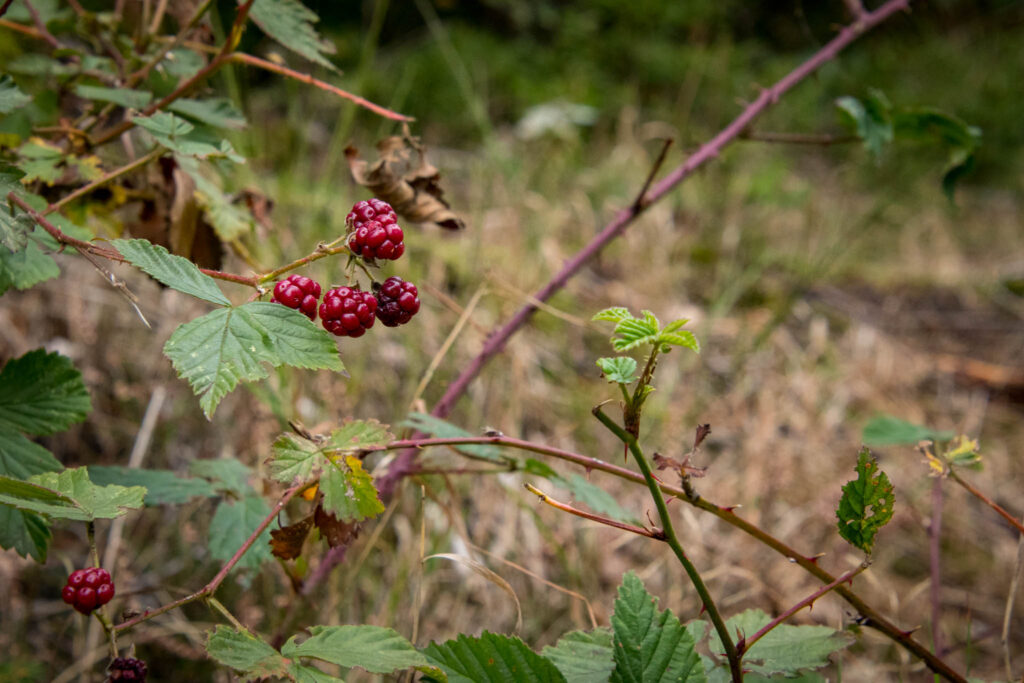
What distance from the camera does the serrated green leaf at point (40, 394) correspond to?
674 millimetres

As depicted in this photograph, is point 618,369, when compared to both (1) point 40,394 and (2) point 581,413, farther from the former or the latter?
(2) point 581,413

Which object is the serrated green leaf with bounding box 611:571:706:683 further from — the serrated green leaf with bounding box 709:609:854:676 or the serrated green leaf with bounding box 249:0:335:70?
the serrated green leaf with bounding box 249:0:335:70

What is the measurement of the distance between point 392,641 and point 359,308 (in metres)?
0.29

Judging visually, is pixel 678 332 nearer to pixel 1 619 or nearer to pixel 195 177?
pixel 195 177

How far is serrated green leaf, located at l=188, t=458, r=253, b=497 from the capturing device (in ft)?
2.58

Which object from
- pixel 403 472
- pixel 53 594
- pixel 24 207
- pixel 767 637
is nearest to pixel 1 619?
pixel 53 594

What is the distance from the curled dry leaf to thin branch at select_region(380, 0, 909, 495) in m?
0.20

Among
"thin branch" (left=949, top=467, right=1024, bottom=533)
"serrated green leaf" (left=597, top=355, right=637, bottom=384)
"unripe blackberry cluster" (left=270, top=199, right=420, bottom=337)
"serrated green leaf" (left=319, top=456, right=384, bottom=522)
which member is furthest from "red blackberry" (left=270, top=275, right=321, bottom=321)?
"thin branch" (left=949, top=467, right=1024, bottom=533)

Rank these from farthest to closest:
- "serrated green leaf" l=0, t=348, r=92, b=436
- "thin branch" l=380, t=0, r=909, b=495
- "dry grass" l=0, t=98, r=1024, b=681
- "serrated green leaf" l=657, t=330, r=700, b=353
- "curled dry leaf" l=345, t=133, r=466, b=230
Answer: "dry grass" l=0, t=98, r=1024, b=681 < "thin branch" l=380, t=0, r=909, b=495 < "curled dry leaf" l=345, t=133, r=466, b=230 < "serrated green leaf" l=0, t=348, r=92, b=436 < "serrated green leaf" l=657, t=330, r=700, b=353

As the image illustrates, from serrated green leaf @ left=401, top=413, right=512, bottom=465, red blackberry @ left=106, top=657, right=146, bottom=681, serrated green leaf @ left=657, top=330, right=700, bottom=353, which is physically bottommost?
red blackberry @ left=106, top=657, right=146, bottom=681

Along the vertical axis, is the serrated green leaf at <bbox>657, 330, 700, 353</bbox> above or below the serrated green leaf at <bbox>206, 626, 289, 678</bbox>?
above

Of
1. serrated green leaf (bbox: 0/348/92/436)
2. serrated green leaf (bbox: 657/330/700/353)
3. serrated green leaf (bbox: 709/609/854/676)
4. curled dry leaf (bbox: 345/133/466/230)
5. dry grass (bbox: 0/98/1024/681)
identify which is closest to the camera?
serrated green leaf (bbox: 657/330/700/353)

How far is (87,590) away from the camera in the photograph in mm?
554

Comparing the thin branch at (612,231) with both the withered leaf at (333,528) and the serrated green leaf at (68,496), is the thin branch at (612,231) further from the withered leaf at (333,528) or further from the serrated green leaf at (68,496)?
the serrated green leaf at (68,496)
